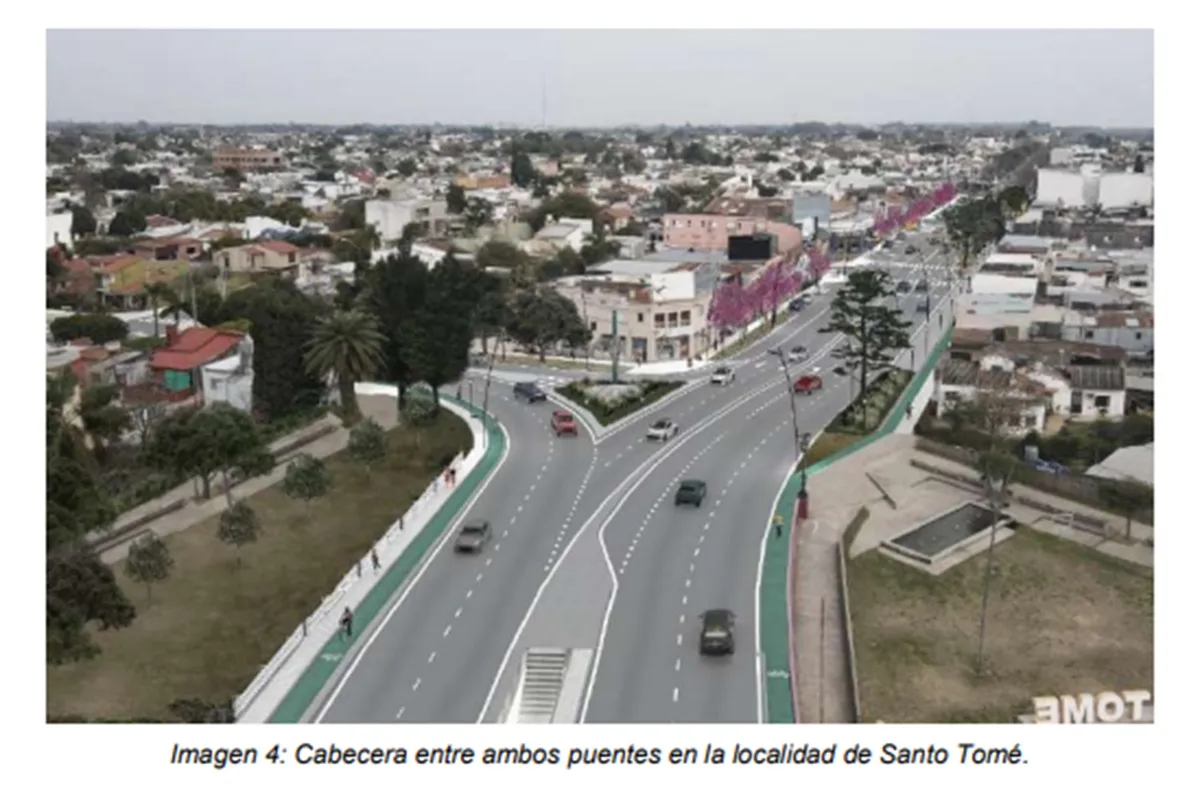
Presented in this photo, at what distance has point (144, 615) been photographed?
84.6 ft

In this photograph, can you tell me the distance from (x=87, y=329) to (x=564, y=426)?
925 inches

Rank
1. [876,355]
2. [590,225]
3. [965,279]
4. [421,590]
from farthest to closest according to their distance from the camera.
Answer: [590,225]
[965,279]
[876,355]
[421,590]

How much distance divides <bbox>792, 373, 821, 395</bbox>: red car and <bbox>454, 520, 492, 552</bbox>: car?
18541mm

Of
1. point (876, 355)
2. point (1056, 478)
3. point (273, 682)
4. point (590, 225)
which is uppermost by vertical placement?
point (590, 225)

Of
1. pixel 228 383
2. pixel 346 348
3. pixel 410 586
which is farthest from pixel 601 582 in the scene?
pixel 228 383

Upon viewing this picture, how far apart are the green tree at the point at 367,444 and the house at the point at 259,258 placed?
38.9 metres

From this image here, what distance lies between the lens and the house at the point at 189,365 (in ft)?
135

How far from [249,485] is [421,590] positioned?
930 cm

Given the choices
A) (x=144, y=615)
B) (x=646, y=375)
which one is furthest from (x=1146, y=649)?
(x=646, y=375)

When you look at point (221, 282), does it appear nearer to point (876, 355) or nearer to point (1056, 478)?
point (876, 355)

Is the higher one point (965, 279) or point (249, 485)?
point (965, 279)

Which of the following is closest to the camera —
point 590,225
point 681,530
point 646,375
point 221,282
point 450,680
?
point 450,680

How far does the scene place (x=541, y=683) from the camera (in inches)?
901

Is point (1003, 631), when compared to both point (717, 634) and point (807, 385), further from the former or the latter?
point (807, 385)
